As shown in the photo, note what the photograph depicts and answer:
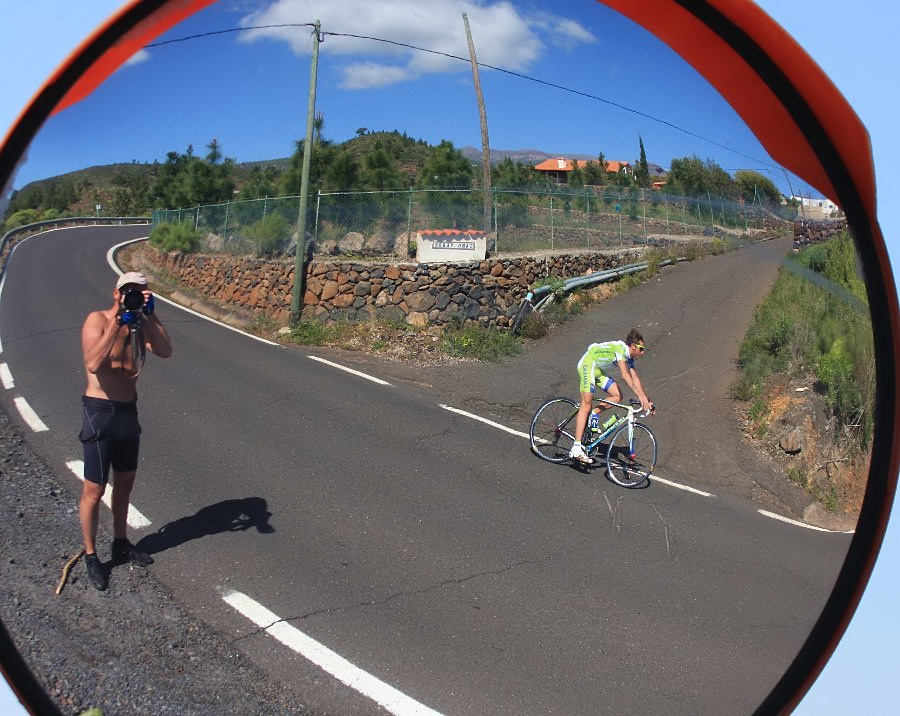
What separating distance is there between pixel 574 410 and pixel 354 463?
65 cm

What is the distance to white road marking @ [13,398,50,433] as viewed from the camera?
1.64 meters

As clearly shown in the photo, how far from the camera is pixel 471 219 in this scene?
7.06 ft

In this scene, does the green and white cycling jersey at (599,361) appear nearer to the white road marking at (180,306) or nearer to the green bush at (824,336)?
the green bush at (824,336)

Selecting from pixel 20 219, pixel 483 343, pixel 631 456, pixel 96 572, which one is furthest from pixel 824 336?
pixel 20 219

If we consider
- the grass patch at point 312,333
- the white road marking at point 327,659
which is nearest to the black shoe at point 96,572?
the white road marking at point 327,659

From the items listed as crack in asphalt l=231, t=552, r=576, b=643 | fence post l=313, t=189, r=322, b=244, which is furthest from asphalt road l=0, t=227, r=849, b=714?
fence post l=313, t=189, r=322, b=244

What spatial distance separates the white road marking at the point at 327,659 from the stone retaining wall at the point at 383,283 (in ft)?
2.55

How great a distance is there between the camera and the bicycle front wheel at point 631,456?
1.86m

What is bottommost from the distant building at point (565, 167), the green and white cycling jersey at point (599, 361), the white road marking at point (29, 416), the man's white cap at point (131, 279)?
the white road marking at point (29, 416)

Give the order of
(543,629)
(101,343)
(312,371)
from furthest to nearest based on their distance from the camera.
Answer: (312,371) → (543,629) → (101,343)

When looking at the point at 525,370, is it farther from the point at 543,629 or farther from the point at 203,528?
the point at 203,528

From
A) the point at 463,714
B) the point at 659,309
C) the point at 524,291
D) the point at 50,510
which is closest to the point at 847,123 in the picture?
the point at 659,309

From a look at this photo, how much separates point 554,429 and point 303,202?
3.18 ft

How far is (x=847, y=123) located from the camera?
1.44 metres
